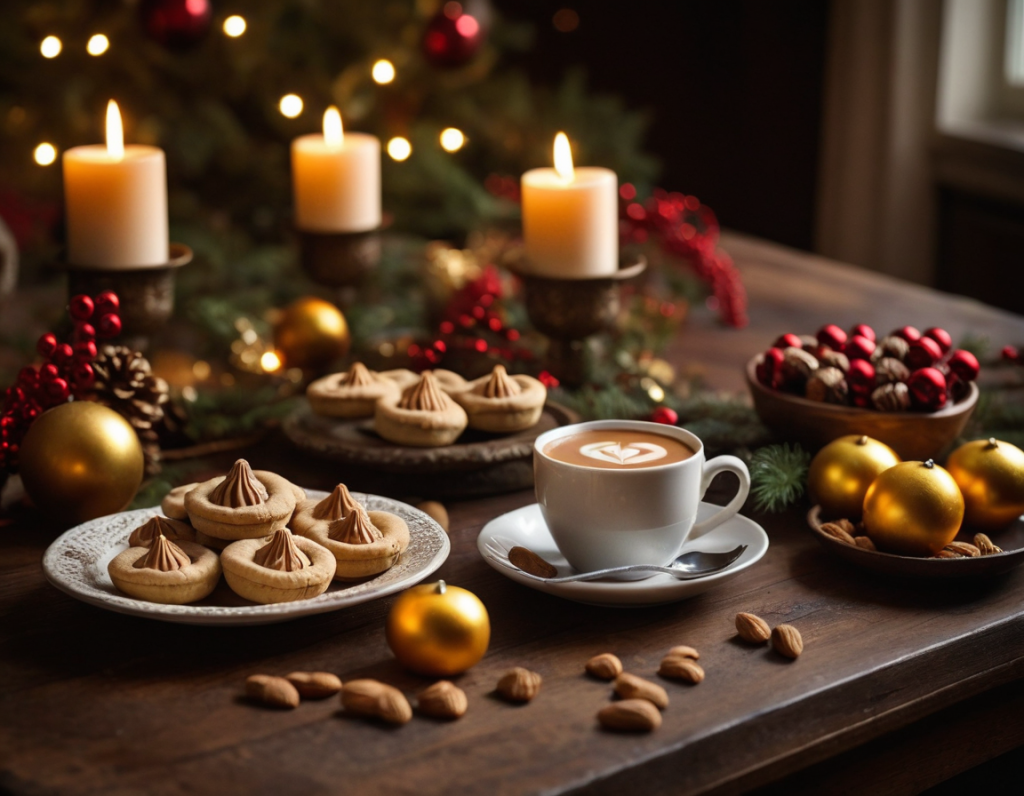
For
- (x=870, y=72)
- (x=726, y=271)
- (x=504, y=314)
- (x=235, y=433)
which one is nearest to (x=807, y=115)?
(x=870, y=72)

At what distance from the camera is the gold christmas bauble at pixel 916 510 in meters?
0.88

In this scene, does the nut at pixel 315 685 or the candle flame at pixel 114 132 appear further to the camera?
the candle flame at pixel 114 132

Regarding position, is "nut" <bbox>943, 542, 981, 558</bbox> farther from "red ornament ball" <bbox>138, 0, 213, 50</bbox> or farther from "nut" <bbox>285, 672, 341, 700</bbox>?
"red ornament ball" <bbox>138, 0, 213, 50</bbox>

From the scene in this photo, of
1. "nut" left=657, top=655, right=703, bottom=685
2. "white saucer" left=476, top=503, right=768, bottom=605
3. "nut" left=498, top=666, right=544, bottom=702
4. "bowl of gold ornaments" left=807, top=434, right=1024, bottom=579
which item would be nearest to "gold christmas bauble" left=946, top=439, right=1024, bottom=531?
"bowl of gold ornaments" left=807, top=434, right=1024, bottom=579

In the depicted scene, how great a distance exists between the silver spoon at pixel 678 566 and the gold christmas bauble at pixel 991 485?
22 centimetres

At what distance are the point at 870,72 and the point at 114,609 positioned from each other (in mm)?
2447

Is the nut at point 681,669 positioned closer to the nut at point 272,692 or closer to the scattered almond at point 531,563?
the scattered almond at point 531,563

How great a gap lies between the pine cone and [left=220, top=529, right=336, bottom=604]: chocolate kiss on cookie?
34 cm

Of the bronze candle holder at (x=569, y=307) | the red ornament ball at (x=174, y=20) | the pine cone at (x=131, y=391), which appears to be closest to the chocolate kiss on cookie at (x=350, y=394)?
the pine cone at (x=131, y=391)

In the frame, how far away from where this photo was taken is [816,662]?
0.77m

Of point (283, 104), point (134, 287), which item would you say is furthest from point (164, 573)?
point (283, 104)

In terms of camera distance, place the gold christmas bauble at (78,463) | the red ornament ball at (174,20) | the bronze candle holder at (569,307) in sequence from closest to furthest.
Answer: the gold christmas bauble at (78,463)
the bronze candle holder at (569,307)
the red ornament ball at (174,20)

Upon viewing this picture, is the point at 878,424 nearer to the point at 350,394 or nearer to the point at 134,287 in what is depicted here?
the point at 350,394

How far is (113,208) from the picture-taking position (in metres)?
1.19
